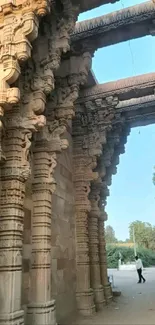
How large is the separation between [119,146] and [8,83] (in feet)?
21.0

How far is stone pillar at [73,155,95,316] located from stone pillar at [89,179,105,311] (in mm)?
503

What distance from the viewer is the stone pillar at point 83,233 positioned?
699cm

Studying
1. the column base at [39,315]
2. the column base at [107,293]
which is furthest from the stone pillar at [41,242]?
the column base at [107,293]

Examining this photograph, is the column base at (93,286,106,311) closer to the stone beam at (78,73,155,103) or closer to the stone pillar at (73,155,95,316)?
the stone pillar at (73,155,95,316)

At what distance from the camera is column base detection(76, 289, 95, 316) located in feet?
22.4

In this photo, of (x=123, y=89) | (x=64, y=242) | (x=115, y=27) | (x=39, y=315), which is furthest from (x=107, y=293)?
(x=115, y=27)

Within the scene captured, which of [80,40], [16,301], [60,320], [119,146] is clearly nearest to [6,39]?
[80,40]

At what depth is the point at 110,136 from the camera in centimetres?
897

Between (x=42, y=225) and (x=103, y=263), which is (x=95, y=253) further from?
(x=42, y=225)

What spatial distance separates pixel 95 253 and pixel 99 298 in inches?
41.7

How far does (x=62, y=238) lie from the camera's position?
657cm

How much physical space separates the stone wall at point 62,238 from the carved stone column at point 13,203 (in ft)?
2.64

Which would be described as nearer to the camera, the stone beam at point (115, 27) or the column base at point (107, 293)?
→ the stone beam at point (115, 27)

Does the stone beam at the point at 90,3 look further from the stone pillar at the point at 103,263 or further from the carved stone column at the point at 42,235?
the stone pillar at the point at 103,263
